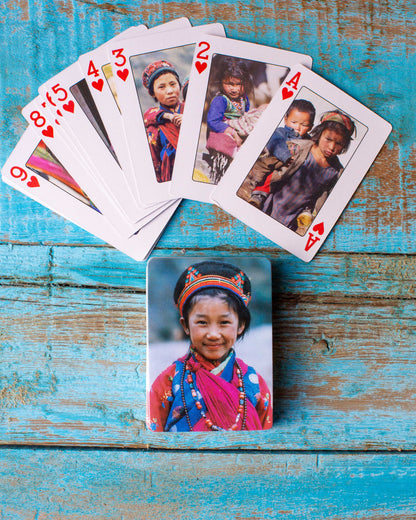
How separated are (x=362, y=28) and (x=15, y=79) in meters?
0.69

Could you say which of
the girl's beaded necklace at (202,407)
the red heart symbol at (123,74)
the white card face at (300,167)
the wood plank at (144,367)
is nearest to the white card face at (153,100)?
the red heart symbol at (123,74)

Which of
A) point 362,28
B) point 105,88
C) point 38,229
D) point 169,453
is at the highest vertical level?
point 362,28

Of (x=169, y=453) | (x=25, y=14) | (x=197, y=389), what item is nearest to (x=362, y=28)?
(x=25, y=14)

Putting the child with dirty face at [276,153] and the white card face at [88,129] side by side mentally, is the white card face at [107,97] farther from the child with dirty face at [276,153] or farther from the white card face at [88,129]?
the child with dirty face at [276,153]

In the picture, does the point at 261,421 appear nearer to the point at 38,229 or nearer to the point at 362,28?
the point at 38,229

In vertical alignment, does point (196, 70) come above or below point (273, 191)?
above

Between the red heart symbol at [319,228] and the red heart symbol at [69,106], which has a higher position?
the red heart symbol at [69,106]

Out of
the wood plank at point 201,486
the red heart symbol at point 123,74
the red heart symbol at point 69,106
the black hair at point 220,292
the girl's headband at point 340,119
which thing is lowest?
the wood plank at point 201,486

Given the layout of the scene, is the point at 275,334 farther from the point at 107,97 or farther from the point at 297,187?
the point at 107,97

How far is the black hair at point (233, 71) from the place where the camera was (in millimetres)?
880

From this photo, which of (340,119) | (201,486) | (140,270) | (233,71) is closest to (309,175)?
(340,119)

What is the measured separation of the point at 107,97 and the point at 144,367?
1.72 feet

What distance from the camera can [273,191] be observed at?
2.90 feet

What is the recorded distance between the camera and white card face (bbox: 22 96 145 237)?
879mm
